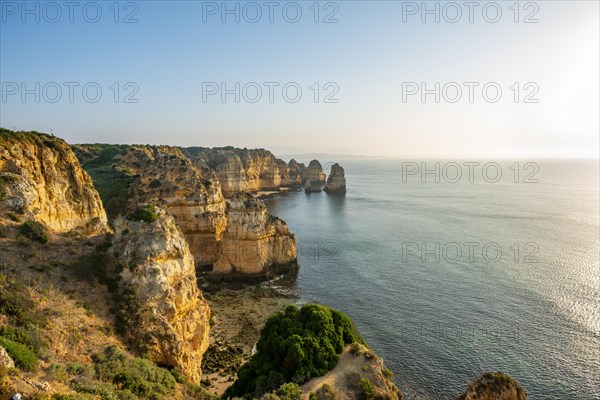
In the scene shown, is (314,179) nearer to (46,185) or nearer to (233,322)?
(233,322)

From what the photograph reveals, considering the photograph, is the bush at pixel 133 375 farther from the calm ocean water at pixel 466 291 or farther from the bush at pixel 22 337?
the calm ocean water at pixel 466 291

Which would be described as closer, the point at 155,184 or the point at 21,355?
the point at 21,355

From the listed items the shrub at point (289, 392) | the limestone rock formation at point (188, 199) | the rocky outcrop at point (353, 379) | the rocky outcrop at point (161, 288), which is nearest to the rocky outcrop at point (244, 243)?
the limestone rock formation at point (188, 199)

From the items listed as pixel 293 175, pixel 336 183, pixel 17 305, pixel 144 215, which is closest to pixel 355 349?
pixel 144 215

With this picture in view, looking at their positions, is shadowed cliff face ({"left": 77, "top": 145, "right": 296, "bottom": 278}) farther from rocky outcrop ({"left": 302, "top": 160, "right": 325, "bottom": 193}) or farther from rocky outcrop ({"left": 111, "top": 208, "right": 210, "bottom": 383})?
rocky outcrop ({"left": 302, "top": 160, "right": 325, "bottom": 193})

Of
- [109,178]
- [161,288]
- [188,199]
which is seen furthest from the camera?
[109,178]

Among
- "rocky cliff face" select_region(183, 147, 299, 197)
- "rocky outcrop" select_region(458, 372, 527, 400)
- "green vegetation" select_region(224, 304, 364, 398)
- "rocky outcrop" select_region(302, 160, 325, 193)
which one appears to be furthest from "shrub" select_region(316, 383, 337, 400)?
"rocky outcrop" select_region(302, 160, 325, 193)
